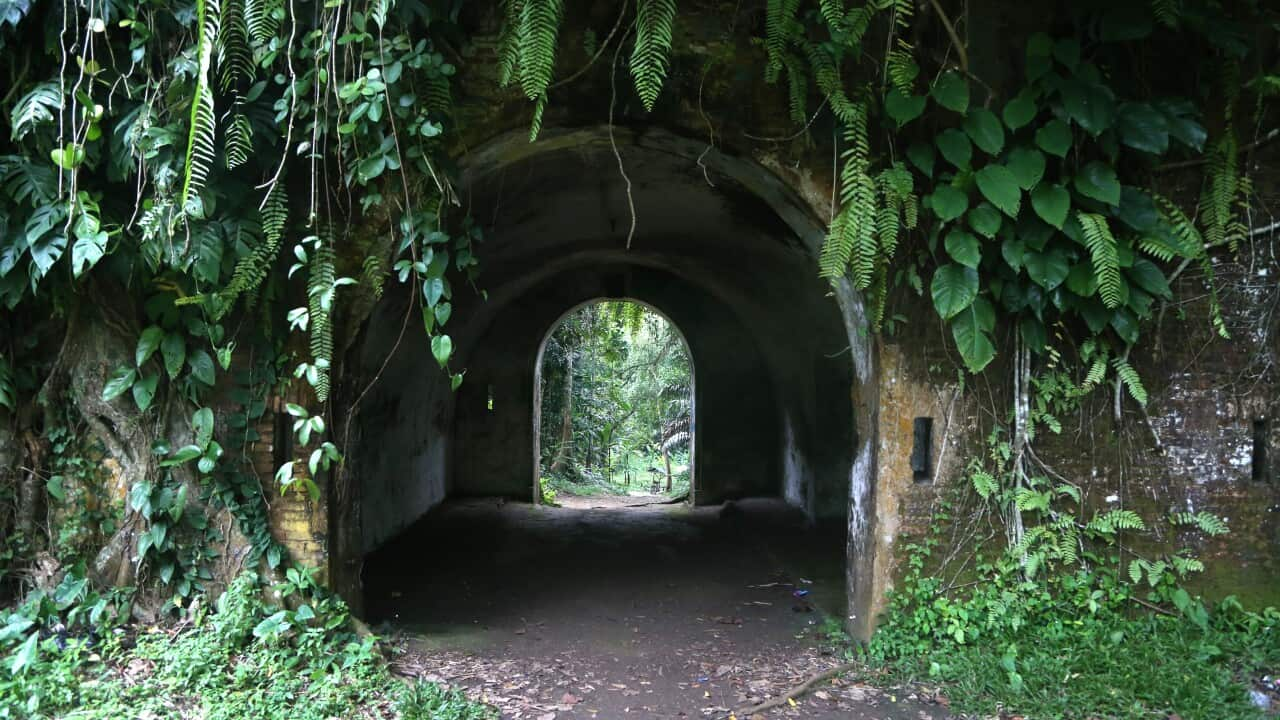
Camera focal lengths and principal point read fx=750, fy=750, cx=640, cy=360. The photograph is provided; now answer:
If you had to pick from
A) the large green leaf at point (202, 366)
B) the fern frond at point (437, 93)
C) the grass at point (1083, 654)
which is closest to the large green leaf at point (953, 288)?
the grass at point (1083, 654)

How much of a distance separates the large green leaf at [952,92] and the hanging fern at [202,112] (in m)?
3.53

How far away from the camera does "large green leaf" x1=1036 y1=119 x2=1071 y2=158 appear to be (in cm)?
407

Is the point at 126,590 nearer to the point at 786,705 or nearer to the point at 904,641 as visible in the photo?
the point at 786,705

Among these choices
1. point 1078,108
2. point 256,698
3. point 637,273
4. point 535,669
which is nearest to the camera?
point 256,698

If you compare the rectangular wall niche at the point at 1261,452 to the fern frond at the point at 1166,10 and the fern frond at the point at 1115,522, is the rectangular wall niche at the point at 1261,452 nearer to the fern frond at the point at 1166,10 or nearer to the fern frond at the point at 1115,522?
the fern frond at the point at 1115,522

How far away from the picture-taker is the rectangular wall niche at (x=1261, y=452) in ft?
15.4

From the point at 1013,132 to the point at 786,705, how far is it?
11.5 ft

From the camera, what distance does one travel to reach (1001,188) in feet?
13.4

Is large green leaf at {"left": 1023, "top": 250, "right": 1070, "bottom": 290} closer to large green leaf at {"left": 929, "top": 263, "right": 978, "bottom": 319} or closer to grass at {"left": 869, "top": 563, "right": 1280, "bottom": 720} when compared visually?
large green leaf at {"left": 929, "top": 263, "right": 978, "bottom": 319}

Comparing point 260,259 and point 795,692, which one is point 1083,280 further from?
point 260,259

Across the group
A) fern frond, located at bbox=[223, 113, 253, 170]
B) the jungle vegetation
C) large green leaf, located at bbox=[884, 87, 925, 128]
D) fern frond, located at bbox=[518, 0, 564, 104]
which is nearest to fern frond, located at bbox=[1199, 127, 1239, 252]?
the jungle vegetation

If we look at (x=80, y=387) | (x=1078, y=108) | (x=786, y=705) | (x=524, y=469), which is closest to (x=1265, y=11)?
(x=1078, y=108)

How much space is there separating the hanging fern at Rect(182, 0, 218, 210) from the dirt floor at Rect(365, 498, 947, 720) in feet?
10.1

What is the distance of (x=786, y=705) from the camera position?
4.30 metres
